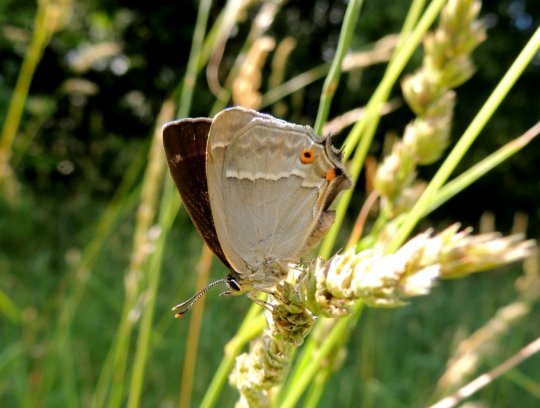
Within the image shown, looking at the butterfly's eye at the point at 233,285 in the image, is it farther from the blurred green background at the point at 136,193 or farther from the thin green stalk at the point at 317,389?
the blurred green background at the point at 136,193

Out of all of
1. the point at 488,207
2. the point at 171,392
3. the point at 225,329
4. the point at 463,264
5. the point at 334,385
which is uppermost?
the point at 488,207

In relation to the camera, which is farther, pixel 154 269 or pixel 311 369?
pixel 154 269

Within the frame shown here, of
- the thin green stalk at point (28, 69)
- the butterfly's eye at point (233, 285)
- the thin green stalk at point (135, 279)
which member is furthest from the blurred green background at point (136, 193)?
the butterfly's eye at point (233, 285)

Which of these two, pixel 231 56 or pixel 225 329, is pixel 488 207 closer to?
pixel 231 56

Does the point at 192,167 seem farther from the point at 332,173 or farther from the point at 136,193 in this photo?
the point at 136,193

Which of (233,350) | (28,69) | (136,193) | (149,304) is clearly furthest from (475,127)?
(28,69)

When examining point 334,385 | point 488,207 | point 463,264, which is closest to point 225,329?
point 334,385
